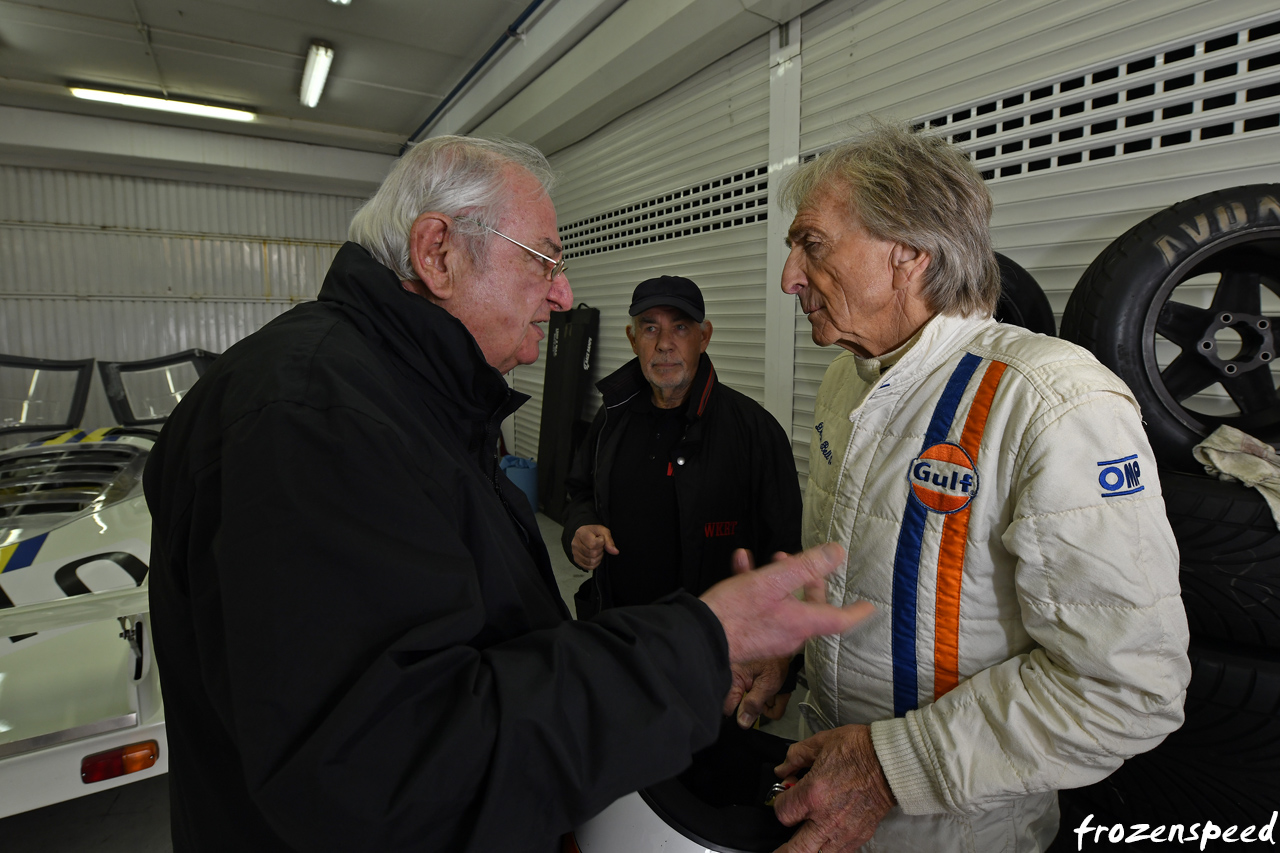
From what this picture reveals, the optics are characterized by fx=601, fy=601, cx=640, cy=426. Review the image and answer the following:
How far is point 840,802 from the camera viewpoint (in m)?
1.05

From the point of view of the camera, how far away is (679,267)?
410cm

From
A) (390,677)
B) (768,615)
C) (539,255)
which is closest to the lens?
(390,677)

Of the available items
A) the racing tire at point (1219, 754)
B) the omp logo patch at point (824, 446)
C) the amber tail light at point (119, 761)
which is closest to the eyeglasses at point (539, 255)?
the omp logo patch at point (824, 446)

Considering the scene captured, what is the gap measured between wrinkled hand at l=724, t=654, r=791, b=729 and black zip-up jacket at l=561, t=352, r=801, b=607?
823 mm

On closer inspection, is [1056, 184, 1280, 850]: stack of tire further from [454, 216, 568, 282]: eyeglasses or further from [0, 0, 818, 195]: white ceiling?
[0, 0, 818, 195]: white ceiling

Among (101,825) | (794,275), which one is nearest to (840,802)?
(794,275)

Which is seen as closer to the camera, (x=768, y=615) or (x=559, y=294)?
(x=768, y=615)

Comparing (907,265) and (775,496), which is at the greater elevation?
(907,265)

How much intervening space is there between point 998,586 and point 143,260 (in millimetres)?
10400

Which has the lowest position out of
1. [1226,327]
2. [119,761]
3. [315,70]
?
[119,761]

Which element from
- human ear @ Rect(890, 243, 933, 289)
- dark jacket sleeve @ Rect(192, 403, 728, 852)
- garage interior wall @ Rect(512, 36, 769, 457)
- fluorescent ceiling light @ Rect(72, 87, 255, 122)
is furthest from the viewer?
fluorescent ceiling light @ Rect(72, 87, 255, 122)

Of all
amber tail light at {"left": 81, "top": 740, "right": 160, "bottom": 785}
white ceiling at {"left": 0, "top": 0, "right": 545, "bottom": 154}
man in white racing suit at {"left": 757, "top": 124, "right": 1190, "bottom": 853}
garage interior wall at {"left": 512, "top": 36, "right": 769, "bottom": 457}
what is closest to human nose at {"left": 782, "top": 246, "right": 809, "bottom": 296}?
man in white racing suit at {"left": 757, "top": 124, "right": 1190, "bottom": 853}

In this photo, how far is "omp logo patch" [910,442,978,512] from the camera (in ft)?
3.39

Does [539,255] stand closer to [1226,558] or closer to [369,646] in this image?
[369,646]
